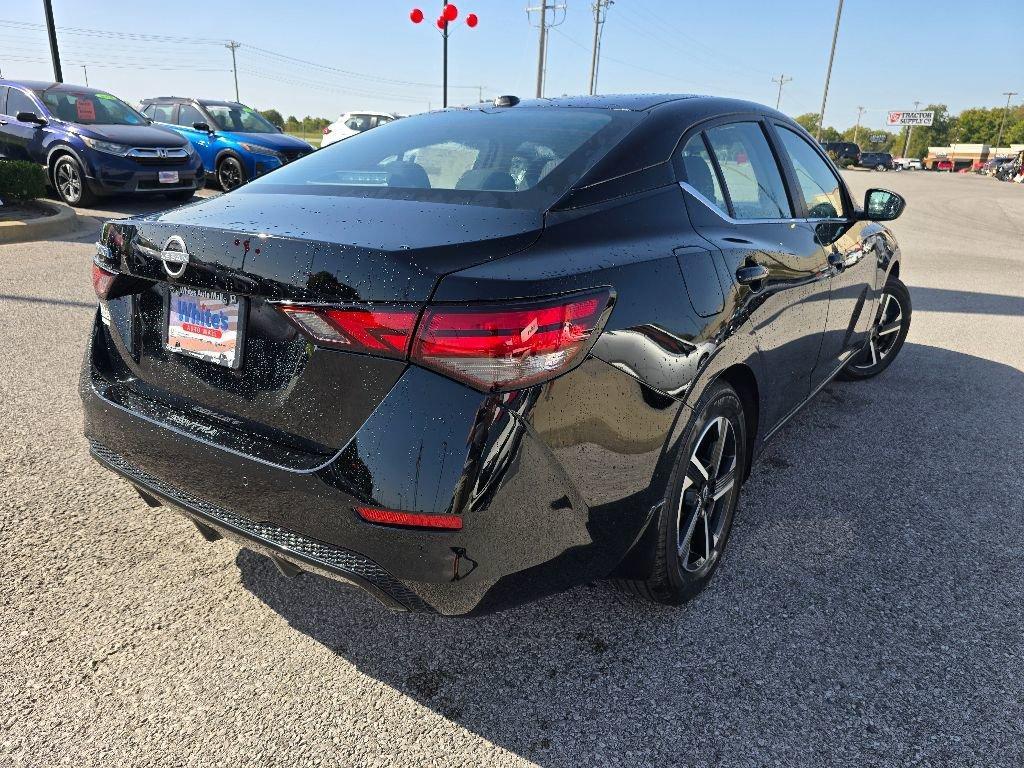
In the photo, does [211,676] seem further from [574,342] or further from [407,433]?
[574,342]

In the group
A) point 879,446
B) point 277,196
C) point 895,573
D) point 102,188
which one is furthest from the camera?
point 102,188

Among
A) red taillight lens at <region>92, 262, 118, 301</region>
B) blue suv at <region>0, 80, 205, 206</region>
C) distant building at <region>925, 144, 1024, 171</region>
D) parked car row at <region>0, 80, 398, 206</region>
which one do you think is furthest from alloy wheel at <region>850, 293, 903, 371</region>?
distant building at <region>925, 144, 1024, 171</region>

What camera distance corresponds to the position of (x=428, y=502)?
5.46 ft

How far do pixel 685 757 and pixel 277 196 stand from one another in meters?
1.97

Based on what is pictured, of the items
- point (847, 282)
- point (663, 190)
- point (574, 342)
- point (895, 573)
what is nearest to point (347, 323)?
point (574, 342)

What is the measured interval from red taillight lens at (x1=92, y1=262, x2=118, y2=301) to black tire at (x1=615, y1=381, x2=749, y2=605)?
1.76 m

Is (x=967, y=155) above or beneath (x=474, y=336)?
beneath

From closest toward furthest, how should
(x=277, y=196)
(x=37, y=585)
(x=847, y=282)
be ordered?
(x=277, y=196) < (x=37, y=585) < (x=847, y=282)

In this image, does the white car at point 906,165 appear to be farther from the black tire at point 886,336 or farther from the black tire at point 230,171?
the black tire at point 886,336

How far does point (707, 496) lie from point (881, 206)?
90.7 inches

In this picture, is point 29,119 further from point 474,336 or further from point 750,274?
point 474,336

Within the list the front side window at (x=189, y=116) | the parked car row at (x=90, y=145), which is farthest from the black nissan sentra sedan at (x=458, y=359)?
the front side window at (x=189, y=116)

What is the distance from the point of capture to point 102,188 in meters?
10.4

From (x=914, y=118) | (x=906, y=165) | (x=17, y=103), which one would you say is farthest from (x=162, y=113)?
(x=914, y=118)
